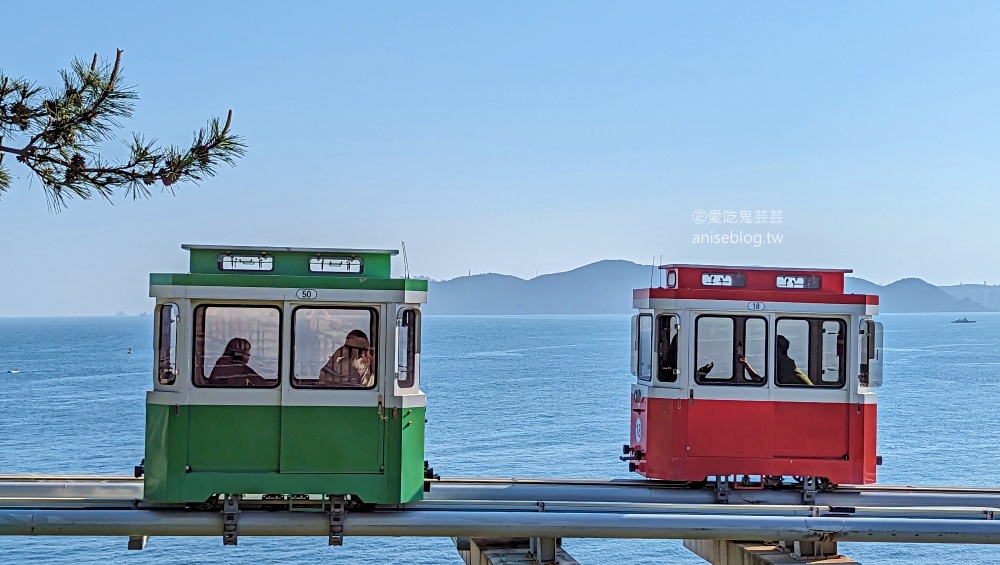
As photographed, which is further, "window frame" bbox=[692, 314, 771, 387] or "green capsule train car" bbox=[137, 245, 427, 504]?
"window frame" bbox=[692, 314, 771, 387]

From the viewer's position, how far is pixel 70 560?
3428cm

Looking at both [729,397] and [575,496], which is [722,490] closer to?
[729,397]

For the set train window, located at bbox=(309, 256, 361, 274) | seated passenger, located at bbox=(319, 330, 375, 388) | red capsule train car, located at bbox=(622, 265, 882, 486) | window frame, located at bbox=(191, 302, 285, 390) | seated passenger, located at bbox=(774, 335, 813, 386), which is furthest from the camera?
seated passenger, located at bbox=(774, 335, 813, 386)

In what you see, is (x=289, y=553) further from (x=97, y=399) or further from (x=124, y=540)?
(x=97, y=399)

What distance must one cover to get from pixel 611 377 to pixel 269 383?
3558 inches

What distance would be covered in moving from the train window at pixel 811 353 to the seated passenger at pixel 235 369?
574 cm

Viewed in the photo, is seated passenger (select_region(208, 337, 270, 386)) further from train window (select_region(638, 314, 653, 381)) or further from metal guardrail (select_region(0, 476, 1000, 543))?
train window (select_region(638, 314, 653, 381))

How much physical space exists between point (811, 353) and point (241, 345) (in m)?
6.29

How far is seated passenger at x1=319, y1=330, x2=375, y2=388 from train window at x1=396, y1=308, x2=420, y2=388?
29 cm

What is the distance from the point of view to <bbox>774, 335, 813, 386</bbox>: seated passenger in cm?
1300

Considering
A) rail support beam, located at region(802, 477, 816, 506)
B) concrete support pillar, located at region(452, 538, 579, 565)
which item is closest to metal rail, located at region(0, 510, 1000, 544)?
concrete support pillar, located at region(452, 538, 579, 565)

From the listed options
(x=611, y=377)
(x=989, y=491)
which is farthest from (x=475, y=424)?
(x=989, y=491)

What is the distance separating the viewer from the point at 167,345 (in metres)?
11.1

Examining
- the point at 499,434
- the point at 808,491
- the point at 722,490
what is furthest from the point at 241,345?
the point at 499,434
